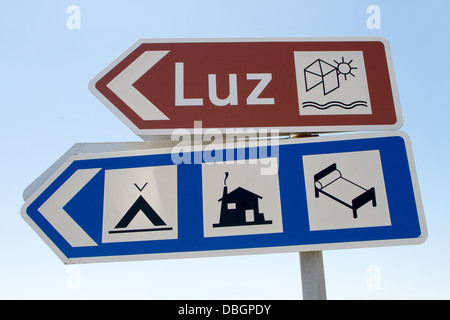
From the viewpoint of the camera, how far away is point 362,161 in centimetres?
121

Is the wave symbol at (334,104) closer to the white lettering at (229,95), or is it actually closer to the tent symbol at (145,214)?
the white lettering at (229,95)

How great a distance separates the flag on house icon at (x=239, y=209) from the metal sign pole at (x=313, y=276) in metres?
0.19

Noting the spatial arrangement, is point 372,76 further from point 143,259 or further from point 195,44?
point 143,259

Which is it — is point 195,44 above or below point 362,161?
above

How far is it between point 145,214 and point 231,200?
0.29 meters

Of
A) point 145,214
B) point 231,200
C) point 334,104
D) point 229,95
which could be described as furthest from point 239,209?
point 334,104

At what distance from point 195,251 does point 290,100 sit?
64 centimetres

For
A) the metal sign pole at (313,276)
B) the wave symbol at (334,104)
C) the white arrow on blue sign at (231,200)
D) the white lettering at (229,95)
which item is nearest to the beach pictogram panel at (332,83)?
the wave symbol at (334,104)

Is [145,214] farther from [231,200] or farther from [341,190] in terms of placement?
[341,190]

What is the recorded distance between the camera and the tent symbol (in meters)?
1.16

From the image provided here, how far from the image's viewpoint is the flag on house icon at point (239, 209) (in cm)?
115
